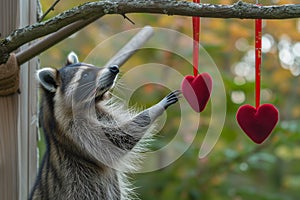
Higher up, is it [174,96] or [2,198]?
[174,96]

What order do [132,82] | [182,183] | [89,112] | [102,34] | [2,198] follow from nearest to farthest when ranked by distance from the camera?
[2,198] → [89,112] → [132,82] → [182,183] → [102,34]

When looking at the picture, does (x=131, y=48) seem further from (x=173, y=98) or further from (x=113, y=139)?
(x=173, y=98)

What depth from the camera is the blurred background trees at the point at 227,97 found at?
473cm

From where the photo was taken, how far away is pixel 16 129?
7.72 ft

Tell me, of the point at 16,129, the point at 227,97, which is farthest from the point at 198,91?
the point at 227,97

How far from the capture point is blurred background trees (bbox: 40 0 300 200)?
186 inches

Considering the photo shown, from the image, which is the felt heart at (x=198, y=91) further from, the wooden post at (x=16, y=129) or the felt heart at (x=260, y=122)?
the wooden post at (x=16, y=129)

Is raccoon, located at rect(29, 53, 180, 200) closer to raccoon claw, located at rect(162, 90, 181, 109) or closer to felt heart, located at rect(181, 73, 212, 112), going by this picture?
raccoon claw, located at rect(162, 90, 181, 109)

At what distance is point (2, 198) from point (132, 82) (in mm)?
1078

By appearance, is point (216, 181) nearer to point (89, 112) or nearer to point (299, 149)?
point (299, 149)

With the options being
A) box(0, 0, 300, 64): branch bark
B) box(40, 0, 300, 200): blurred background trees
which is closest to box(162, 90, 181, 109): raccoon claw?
box(0, 0, 300, 64): branch bark

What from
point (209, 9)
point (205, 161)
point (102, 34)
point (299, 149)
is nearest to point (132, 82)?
point (209, 9)

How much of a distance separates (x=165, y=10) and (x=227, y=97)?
298 centimetres

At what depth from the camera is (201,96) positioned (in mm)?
2021
